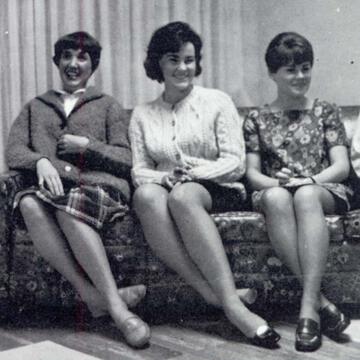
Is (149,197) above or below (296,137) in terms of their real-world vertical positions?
below

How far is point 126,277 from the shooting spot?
192 cm

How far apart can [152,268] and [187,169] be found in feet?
1.12

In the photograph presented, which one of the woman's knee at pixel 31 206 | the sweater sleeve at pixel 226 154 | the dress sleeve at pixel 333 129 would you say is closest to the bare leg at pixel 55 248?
the woman's knee at pixel 31 206

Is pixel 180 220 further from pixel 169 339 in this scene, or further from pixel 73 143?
pixel 73 143

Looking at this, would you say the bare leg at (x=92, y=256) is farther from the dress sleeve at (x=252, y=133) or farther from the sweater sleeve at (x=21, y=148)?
the dress sleeve at (x=252, y=133)

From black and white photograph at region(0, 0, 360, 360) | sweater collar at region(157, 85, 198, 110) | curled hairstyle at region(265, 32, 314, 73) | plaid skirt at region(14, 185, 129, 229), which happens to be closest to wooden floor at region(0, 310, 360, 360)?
black and white photograph at region(0, 0, 360, 360)

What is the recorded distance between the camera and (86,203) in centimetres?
183

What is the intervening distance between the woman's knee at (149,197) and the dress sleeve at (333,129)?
1.99 ft

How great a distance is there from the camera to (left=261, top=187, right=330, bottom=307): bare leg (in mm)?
1759

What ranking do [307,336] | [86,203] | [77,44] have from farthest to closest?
[77,44]
[86,203]
[307,336]

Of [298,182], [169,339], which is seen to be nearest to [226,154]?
[298,182]

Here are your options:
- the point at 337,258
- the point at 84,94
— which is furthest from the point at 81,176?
the point at 337,258

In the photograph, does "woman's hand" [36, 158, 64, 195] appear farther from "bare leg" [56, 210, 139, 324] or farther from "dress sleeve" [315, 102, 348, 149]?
"dress sleeve" [315, 102, 348, 149]

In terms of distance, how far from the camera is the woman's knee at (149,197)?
1806mm
